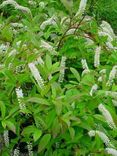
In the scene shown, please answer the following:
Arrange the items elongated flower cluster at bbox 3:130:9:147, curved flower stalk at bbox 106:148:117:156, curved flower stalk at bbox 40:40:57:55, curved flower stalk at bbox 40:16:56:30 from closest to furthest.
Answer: curved flower stalk at bbox 106:148:117:156, elongated flower cluster at bbox 3:130:9:147, curved flower stalk at bbox 40:40:57:55, curved flower stalk at bbox 40:16:56:30

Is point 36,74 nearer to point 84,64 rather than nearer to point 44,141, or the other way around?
point 44,141

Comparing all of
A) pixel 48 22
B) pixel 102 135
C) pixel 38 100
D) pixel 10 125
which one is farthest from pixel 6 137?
pixel 48 22

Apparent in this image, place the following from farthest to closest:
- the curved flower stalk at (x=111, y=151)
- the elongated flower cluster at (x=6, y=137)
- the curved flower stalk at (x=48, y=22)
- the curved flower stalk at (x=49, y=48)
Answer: the curved flower stalk at (x=48, y=22) → the curved flower stalk at (x=49, y=48) → the elongated flower cluster at (x=6, y=137) → the curved flower stalk at (x=111, y=151)

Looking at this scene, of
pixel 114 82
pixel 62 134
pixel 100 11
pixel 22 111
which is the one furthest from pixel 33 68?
pixel 100 11

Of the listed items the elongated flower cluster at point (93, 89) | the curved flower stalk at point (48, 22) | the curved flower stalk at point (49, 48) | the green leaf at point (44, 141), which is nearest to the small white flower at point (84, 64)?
the curved flower stalk at point (49, 48)

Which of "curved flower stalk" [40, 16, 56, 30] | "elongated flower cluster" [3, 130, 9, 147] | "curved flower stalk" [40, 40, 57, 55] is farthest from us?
"curved flower stalk" [40, 16, 56, 30]

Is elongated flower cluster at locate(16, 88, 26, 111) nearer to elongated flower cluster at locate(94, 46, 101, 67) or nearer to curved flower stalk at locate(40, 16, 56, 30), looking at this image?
elongated flower cluster at locate(94, 46, 101, 67)

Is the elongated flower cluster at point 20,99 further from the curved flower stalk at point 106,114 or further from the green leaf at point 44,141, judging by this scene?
the curved flower stalk at point 106,114

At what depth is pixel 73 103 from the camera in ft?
9.90

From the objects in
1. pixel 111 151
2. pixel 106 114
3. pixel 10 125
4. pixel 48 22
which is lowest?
pixel 111 151

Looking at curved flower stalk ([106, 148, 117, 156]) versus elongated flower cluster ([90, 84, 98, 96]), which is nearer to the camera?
curved flower stalk ([106, 148, 117, 156])

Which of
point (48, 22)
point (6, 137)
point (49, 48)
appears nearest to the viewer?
point (6, 137)

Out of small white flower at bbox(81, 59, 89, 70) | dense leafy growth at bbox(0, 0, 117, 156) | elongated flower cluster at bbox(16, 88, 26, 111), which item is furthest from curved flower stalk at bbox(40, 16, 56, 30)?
elongated flower cluster at bbox(16, 88, 26, 111)

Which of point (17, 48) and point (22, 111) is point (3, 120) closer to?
point (22, 111)
